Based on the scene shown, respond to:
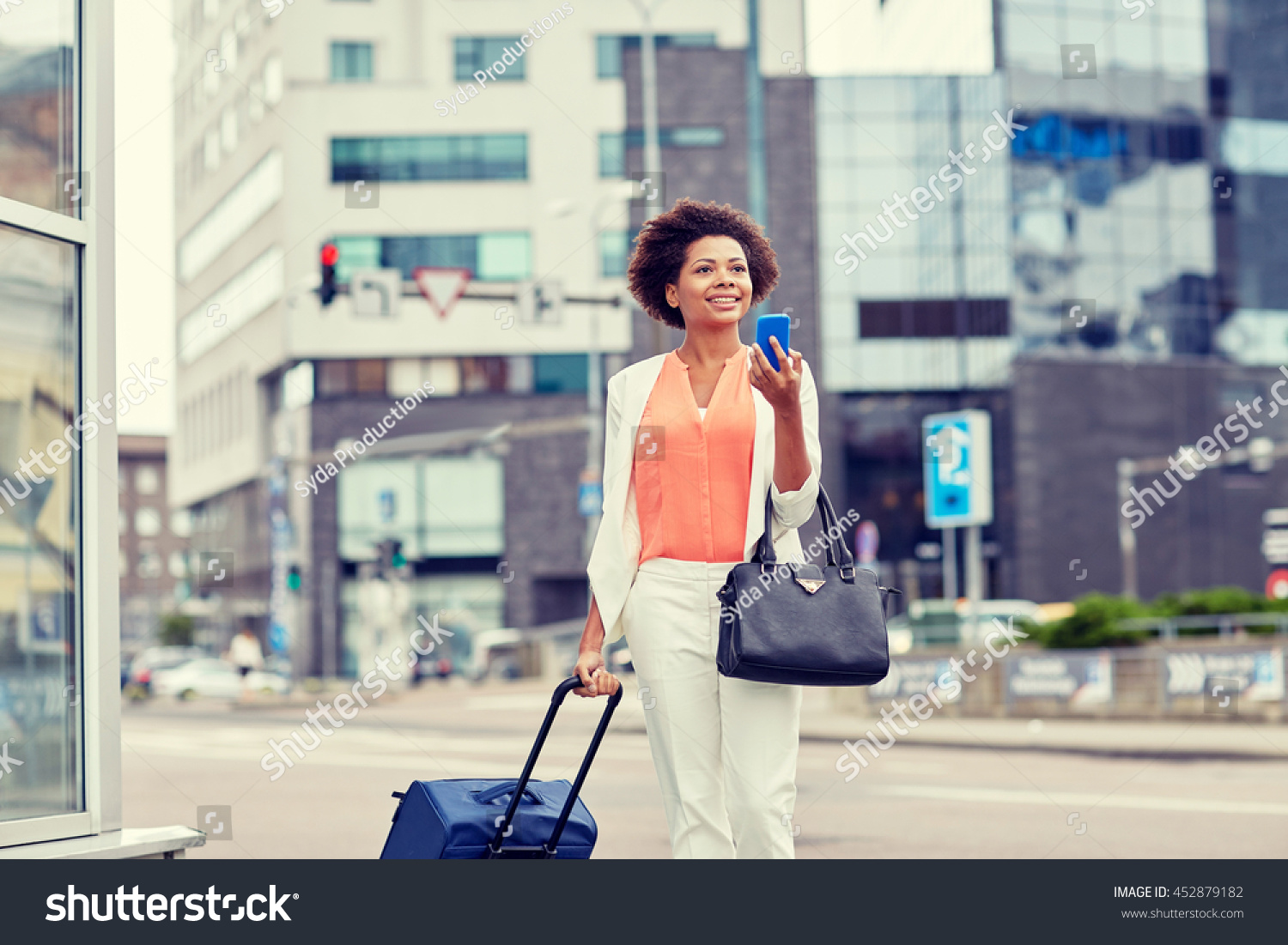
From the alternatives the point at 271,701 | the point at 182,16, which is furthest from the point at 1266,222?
the point at 182,16

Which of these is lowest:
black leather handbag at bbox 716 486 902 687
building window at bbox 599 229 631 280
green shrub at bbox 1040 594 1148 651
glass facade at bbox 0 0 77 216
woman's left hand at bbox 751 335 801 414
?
green shrub at bbox 1040 594 1148 651

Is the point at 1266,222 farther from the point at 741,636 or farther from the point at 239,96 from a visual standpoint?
the point at 741,636

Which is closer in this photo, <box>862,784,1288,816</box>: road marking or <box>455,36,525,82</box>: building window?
<box>862,784,1288,816</box>: road marking

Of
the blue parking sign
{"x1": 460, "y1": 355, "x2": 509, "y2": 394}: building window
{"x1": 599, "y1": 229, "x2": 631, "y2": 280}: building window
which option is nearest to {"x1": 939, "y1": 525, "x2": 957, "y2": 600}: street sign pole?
{"x1": 599, "y1": 229, "x2": 631, "y2": 280}: building window

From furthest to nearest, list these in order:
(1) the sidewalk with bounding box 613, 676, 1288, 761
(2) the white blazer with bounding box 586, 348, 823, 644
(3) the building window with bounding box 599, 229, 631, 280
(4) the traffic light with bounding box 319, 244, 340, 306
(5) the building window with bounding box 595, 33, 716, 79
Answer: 1. (5) the building window with bounding box 595, 33, 716, 79
2. (3) the building window with bounding box 599, 229, 631, 280
3. (4) the traffic light with bounding box 319, 244, 340, 306
4. (1) the sidewalk with bounding box 613, 676, 1288, 761
5. (2) the white blazer with bounding box 586, 348, 823, 644

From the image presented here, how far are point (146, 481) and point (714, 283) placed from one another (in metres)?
124

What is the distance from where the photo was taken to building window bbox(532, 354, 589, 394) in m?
50.9

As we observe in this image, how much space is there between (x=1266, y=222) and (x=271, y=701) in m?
34.9

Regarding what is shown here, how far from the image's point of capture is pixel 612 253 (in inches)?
1903

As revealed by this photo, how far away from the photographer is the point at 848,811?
10.9m

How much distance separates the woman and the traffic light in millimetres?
14321

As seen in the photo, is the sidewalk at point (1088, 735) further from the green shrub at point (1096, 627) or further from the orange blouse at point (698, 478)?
the orange blouse at point (698, 478)

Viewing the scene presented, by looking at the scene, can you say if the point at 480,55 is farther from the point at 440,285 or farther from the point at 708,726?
the point at 708,726

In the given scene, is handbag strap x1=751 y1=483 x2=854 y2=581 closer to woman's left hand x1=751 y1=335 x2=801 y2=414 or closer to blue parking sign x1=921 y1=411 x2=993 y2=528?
woman's left hand x1=751 y1=335 x2=801 y2=414
